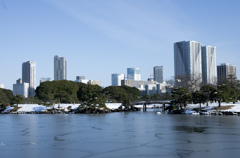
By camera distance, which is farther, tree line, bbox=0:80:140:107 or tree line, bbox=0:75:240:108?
tree line, bbox=0:80:140:107

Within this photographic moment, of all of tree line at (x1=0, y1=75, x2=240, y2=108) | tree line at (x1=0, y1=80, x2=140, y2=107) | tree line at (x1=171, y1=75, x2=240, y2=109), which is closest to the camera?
tree line at (x1=171, y1=75, x2=240, y2=109)

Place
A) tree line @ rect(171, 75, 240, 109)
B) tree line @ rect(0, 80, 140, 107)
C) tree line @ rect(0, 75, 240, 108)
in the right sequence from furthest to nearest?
tree line @ rect(0, 80, 140, 107), tree line @ rect(0, 75, 240, 108), tree line @ rect(171, 75, 240, 109)

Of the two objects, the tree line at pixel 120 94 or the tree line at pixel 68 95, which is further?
Answer: the tree line at pixel 68 95

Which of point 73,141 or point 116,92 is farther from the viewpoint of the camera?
point 116,92

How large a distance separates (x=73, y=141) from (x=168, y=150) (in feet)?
29.4

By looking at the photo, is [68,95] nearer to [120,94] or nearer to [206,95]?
[120,94]

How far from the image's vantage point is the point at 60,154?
2075 cm

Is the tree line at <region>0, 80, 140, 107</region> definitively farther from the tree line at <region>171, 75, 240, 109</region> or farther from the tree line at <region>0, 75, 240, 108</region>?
the tree line at <region>171, 75, 240, 109</region>

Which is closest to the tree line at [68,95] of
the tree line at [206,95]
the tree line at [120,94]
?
the tree line at [120,94]

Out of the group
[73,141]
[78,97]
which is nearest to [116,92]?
[78,97]

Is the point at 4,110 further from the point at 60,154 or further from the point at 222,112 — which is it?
the point at 60,154

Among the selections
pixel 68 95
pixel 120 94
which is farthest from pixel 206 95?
pixel 120 94

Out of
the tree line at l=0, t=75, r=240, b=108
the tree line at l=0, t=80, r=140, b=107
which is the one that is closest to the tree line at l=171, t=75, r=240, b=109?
the tree line at l=0, t=75, r=240, b=108

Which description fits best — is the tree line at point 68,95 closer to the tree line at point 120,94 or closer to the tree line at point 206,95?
the tree line at point 120,94
